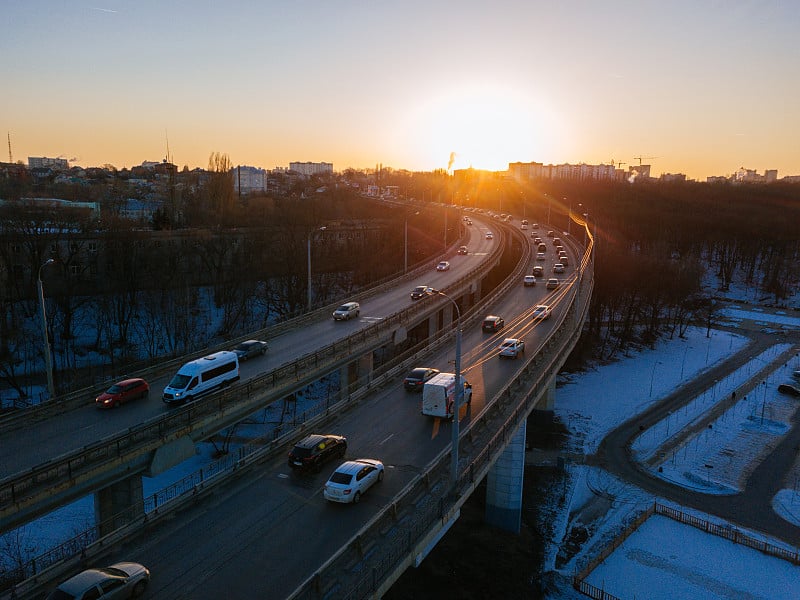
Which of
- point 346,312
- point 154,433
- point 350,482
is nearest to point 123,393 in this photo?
point 154,433

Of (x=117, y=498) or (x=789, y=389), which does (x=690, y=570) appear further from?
(x=789, y=389)

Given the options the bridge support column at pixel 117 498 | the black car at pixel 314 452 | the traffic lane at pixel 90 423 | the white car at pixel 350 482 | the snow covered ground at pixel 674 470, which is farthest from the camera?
the snow covered ground at pixel 674 470

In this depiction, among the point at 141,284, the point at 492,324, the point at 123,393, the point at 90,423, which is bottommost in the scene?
the point at 141,284

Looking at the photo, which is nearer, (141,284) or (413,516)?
(413,516)

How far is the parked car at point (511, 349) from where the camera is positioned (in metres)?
36.3

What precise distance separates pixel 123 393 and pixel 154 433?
14.8 ft

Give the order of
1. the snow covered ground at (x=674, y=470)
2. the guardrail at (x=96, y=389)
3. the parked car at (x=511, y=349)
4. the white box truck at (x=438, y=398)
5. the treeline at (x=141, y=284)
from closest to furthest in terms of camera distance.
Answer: the guardrail at (x=96, y=389)
the white box truck at (x=438, y=398)
the snow covered ground at (x=674, y=470)
the parked car at (x=511, y=349)
the treeline at (x=141, y=284)

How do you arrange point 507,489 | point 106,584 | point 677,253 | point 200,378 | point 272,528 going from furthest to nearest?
point 677,253 → point 507,489 → point 200,378 → point 272,528 → point 106,584

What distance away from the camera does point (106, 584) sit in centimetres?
1362

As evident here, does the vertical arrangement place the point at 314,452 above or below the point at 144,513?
above

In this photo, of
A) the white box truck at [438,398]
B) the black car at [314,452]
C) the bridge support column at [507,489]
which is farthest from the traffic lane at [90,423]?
the bridge support column at [507,489]

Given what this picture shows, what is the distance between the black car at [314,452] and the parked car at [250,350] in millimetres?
11520

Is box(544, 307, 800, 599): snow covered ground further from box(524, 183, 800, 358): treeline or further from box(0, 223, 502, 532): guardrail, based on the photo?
box(0, 223, 502, 532): guardrail

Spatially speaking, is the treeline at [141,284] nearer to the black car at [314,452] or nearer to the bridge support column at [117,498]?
the bridge support column at [117,498]
